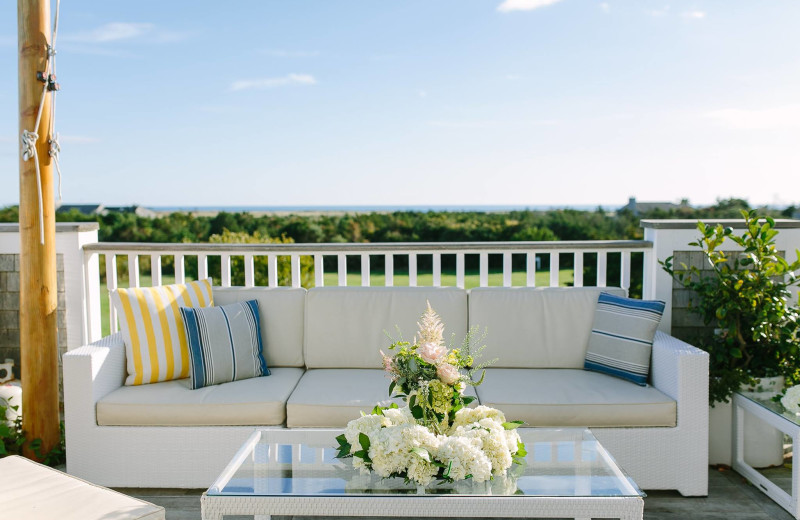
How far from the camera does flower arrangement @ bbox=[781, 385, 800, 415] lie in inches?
114

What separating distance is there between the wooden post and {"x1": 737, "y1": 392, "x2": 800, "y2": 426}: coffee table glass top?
132 inches

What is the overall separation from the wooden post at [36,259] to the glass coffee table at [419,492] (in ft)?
4.91

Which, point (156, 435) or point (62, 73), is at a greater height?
point (62, 73)

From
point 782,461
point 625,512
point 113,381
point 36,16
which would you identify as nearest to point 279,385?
point 113,381

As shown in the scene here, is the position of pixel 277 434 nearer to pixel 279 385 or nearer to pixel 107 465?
pixel 279 385

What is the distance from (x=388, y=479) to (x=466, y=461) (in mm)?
275

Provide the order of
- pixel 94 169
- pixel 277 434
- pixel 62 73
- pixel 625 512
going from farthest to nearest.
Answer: pixel 94 169 → pixel 62 73 → pixel 277 434 → pixel 625 512

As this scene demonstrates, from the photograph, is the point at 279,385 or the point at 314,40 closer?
the point at 279,385

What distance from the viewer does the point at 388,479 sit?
6.83 feet

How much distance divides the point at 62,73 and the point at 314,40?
531 centimetres

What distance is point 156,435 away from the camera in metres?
2.92

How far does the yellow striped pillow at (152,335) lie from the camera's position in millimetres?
3107

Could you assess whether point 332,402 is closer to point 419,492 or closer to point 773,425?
point 419,492

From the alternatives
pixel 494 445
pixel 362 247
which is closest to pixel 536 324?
pixel 362 247
